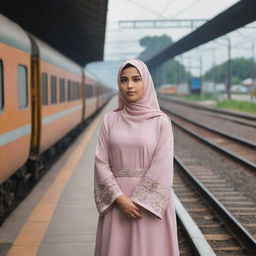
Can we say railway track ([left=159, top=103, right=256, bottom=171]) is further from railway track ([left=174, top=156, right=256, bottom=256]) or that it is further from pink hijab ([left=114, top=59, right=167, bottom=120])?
pink hijab ([left=114, top=59, right=167, bottom=120])

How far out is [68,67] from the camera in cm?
1437

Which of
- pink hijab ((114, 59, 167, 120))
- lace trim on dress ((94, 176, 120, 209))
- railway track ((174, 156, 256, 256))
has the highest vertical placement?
pink hijab ((114, 59, 167, 120))

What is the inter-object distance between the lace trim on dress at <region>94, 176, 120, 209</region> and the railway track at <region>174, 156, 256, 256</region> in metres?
2.80

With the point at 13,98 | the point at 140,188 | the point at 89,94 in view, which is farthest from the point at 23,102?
the point at 89,94

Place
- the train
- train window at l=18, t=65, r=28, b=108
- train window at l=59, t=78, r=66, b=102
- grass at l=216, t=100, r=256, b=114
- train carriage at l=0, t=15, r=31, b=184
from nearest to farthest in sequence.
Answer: train carriage at l=0, t=15, r=31, b=184, the train, train window at l=18, t=65, r=28, b=108, train window at l=59, t=78, r=66, b=102, grass at l=216, t=100, r=256, b=114

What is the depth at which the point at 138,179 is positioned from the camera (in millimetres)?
3107

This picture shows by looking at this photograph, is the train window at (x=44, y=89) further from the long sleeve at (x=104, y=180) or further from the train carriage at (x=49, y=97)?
the long sleeve at (x=104, y=180)

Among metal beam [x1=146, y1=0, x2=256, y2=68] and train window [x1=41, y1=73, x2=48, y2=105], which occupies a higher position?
metal beam [x1=146, y1=0, x2=256, y2=68]

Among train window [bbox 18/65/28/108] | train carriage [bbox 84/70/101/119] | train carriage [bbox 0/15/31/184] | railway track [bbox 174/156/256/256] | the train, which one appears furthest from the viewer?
train carriage [bbox 84/70/101/119]

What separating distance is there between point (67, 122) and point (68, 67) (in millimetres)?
1566

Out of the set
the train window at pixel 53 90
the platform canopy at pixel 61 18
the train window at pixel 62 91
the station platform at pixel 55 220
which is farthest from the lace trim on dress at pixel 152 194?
the platform canopy at pixel 61 18

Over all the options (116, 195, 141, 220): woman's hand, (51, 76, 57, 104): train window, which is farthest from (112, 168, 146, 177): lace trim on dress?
(51, 76, 57, 104): train window

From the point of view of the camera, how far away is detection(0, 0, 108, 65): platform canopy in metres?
15.4

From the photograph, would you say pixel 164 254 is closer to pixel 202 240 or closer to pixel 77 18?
pixel 202 240
